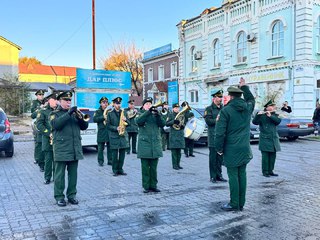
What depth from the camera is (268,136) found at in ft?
27.9

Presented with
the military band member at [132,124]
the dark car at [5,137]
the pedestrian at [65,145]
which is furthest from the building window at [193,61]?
the pedestrian at [65,145]

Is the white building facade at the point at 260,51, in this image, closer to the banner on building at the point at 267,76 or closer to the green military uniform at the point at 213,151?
the banner on building at the point at 267,76

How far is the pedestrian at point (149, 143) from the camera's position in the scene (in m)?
6.88

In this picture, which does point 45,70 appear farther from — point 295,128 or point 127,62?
point 295,128

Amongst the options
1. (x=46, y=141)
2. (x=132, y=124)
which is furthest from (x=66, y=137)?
(x=132, y=124)

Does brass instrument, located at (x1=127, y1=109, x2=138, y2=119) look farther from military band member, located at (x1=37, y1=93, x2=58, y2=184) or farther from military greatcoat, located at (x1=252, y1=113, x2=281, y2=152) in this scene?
military greatcoat, located at (x1=252, y1=113, x2=281, y2=152)

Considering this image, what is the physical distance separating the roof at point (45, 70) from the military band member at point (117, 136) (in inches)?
3175

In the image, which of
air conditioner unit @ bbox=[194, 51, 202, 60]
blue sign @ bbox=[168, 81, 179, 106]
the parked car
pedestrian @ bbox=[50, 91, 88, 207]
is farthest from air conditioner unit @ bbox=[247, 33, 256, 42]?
pedestrian @ bbox=[50, 91, 88, 207]

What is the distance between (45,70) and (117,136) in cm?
8844

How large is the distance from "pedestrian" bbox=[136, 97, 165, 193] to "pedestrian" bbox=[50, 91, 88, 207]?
4.16 feet

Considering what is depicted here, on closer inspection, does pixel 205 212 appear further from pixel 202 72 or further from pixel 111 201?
pixel 202 72

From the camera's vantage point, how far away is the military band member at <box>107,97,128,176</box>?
28.1 feet

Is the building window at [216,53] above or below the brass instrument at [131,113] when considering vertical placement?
above

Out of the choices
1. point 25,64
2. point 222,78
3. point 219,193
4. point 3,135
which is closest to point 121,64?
point 222,78
